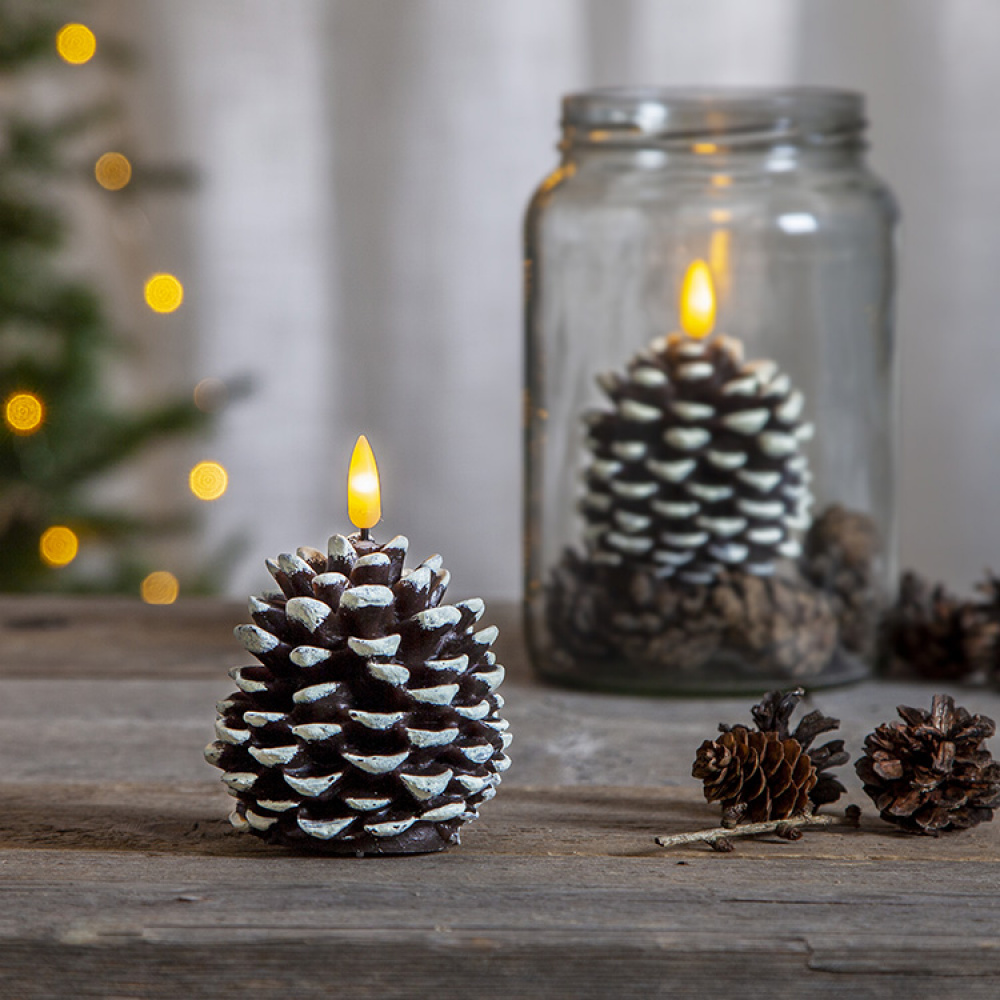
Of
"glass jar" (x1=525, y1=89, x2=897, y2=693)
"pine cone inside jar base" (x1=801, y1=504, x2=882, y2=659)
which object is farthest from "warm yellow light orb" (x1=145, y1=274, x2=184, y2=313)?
"pine cone inside jar base" (x1=801, y1=504, x2=882, y2=659)

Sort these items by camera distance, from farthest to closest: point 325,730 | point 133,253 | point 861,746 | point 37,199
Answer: point 133,253 < point 37,199 < point 861,746 < point 325,730

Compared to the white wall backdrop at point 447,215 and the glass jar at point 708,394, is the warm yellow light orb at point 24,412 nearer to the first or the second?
the white wall backdrop at point 447,215

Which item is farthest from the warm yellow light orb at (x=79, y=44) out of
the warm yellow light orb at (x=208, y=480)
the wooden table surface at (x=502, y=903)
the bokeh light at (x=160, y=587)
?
the wooden table surface at (x=502, y=903)

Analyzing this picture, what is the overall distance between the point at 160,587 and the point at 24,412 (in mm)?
321

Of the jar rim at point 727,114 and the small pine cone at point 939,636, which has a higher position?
the jar rim at point 727,114

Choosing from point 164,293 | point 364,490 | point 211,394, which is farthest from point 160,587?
point 364,490

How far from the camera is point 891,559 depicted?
854mm

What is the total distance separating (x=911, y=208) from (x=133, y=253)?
1042mm

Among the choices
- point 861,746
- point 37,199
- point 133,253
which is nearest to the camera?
point 861,746

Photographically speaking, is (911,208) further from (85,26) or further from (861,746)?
(861,746)

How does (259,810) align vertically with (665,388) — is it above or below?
below

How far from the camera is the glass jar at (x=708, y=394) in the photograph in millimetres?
773

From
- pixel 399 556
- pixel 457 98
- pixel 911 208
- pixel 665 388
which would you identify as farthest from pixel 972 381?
pixel 399 556

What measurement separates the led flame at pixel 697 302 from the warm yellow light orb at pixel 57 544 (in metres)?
1.09
